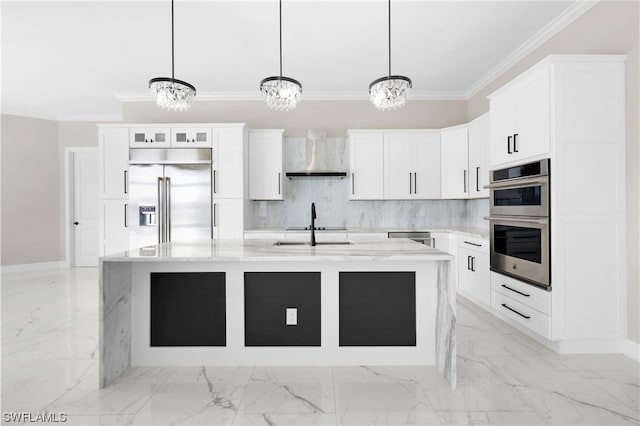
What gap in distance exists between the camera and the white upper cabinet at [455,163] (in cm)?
452

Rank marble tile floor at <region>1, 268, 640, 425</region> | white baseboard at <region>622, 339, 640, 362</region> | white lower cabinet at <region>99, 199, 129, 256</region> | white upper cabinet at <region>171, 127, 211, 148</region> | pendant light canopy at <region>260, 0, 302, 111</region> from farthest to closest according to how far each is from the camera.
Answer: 1. white lower cabinet at <region>99, 199, 129, 256</region>
2. white upper cabinet at <region>171, 127, 211, 148</region>
3. white baseboard at <region>622, 339, 640, 362</region>
4. pendant light canopy at <region>260, 0, 302, 111</region>
5. marble tile floor at <region>1, 268, 640, 425</region>

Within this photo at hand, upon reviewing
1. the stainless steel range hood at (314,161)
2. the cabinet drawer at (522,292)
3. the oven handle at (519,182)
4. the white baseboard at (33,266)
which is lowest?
the white baseboard at (33,266)

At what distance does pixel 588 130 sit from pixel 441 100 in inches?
112

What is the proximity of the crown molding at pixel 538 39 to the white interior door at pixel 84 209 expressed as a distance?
22.3 feet

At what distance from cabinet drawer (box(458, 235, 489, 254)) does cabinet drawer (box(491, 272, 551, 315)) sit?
1.01 feet

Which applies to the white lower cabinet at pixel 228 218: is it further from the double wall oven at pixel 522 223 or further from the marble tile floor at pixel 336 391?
the double wall oven at pixel 522 223

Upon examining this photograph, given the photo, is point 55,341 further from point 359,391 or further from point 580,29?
point 580,29

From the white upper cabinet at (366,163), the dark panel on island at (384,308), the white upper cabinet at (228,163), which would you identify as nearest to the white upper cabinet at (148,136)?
the white upper cabinet at (228,163)

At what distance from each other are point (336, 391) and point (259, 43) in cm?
334

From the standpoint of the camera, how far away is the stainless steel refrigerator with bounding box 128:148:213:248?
4.46 metres

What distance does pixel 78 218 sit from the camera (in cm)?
649

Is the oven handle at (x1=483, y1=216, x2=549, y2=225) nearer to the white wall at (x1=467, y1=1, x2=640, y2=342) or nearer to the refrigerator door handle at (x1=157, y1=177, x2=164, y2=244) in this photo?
the white wall at (x1=467, y1=1, x2=640, y2=342)

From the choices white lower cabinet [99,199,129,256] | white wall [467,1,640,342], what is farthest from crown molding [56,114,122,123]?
white wall [467,1,640,342]

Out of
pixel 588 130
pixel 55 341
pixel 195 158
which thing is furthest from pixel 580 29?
pixel 55 341
